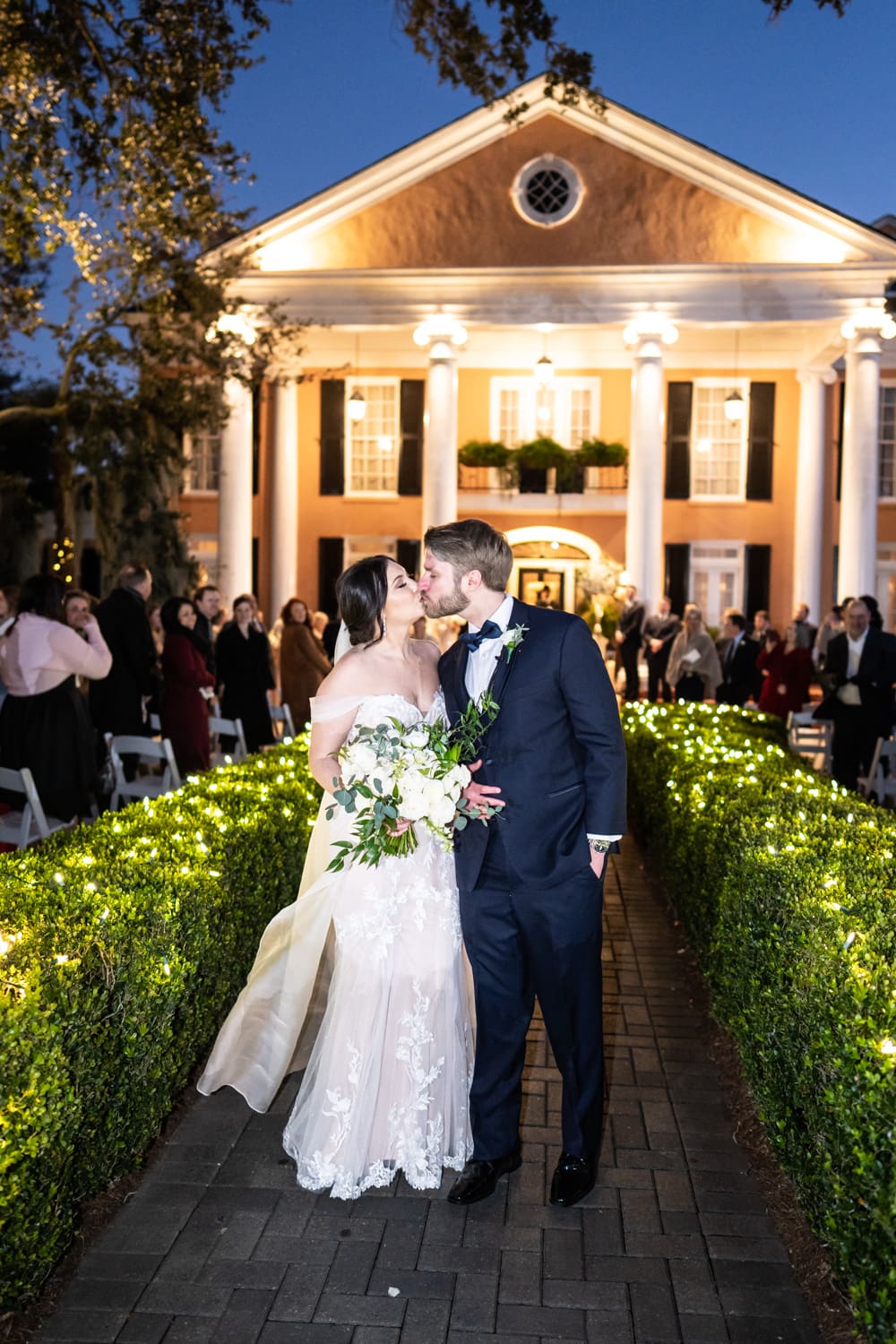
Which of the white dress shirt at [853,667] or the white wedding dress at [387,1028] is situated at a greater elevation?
the white dress shirt at [853,667]

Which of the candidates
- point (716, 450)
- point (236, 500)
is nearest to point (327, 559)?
point (236, 500)

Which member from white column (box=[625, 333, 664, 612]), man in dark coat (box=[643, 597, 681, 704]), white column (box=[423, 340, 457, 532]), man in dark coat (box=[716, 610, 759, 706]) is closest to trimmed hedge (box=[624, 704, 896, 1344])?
man in dark coat (box=[716, 610, 759, 706])

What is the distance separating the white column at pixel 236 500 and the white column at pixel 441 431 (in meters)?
3.25

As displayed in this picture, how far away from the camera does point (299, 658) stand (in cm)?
1152

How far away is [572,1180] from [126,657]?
6.39 metres

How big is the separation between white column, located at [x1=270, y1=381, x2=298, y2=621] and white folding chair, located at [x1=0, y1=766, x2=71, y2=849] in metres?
15.4

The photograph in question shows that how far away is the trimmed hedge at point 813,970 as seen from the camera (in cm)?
258

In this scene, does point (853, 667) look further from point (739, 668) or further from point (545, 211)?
point (545, 211)

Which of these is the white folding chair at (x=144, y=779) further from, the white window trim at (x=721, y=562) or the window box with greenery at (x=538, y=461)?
the white window trim at (x=721, y=562)

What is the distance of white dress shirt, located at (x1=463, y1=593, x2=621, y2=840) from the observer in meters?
3.74

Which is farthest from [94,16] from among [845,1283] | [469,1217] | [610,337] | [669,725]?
[610,337]

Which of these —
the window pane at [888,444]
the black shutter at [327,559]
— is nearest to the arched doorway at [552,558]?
the black shutter at [327,559]

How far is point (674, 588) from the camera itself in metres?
23.9

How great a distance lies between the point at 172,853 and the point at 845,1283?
2.61 metres
